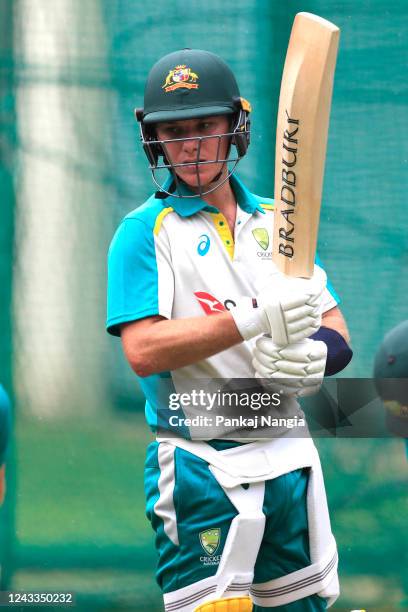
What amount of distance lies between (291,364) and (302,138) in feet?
1.45

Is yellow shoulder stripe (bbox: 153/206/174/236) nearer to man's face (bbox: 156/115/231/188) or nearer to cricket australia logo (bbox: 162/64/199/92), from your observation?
man's face (bbox: 156/115/231/188)

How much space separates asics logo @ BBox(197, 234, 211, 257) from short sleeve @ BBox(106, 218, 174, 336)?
0.07 m

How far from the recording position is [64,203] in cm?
364

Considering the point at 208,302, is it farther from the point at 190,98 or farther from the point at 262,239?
the point at 190,98

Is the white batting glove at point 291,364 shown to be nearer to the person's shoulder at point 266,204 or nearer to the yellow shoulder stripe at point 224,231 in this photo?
the yellow shoulder stripe at point 224,231

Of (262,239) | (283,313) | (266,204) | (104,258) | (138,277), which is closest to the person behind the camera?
(283,313)

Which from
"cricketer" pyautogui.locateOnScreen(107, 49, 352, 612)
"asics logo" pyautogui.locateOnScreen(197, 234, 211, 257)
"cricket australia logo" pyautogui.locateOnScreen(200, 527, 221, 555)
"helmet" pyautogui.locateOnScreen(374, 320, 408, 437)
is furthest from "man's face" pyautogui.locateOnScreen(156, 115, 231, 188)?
"cricket australia logo" pyautogui.locateOnScreen(200, 527, 221, 555)

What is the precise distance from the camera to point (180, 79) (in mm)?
2590

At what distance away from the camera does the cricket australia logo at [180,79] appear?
8.48 ft

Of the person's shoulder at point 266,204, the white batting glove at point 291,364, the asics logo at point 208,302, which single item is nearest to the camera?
the white batting glove at point 291,364

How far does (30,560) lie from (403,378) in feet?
4.69

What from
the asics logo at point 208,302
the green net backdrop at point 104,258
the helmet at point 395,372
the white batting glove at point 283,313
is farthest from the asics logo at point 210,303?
the green net backdrop at point 104,258

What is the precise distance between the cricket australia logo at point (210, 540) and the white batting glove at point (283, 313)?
416 millimetres

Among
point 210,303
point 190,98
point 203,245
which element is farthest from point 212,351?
point 190,98
